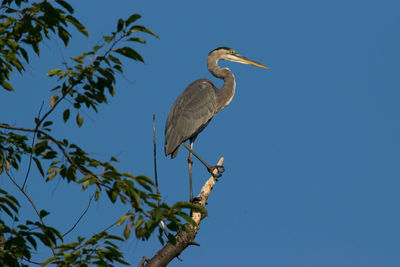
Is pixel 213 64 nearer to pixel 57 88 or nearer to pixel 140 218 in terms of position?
pixel 57 88

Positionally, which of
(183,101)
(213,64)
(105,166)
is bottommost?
(105,166)

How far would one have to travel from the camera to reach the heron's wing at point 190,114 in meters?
8.20

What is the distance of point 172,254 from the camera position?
20.1 ft

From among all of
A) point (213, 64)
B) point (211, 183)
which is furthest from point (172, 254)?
point (213, 64)

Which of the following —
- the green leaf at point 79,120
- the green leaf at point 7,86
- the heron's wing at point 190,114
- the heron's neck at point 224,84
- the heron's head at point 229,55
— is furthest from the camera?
the heron's head at point 229,55

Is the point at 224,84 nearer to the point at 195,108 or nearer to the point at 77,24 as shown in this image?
the point at 195,108

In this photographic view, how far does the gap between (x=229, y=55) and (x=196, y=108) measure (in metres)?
2.22

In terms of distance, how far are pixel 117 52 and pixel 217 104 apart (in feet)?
17.6

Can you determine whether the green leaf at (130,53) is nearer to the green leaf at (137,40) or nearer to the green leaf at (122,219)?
the green leaf at (137,40)

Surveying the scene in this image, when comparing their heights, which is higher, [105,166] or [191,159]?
[191,159]

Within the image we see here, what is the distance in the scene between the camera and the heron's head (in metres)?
10.2

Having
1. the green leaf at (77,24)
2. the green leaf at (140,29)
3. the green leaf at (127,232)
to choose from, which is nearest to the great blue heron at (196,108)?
the green leaf at (77,24)

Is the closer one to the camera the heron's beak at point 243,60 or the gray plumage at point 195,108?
the gray plumage at point 195,108

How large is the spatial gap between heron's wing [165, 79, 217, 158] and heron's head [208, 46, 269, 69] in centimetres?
112
